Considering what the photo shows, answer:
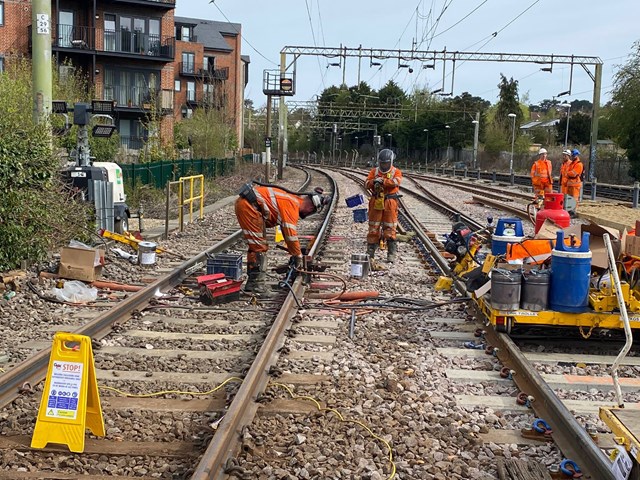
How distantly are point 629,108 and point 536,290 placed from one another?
3774 centimetres

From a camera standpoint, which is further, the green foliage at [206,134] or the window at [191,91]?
the window at [191,91]

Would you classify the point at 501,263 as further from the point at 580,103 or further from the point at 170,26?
the point at 580,103

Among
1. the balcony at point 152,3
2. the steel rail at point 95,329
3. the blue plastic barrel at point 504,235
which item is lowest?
the steel rail at point 95,329

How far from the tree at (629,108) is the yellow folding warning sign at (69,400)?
135 ft

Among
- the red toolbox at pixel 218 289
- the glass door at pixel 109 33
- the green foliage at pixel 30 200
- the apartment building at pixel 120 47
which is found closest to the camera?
the red toolbox at pixel 218 289

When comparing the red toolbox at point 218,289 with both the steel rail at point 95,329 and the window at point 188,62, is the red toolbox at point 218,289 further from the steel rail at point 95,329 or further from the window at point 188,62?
the window at point 188,62

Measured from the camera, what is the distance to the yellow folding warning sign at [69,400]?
181 inches

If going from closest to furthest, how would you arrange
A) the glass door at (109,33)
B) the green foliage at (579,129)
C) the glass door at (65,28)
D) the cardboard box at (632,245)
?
the cardboard box at (632,245)
the glass door at (65,28)
the glass door at (109,33)
the green foliage at (579,129)

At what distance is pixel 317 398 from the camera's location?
5.55 m

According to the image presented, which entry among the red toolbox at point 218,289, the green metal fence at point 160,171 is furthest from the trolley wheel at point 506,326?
the green metal fence at point 160,171

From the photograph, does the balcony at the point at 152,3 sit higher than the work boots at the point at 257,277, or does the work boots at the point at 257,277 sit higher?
the balcony at the point at 152,3

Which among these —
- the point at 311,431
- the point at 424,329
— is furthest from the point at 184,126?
the point at 311,431

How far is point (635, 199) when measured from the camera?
2525 centimetres

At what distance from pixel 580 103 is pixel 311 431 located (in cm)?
16155
